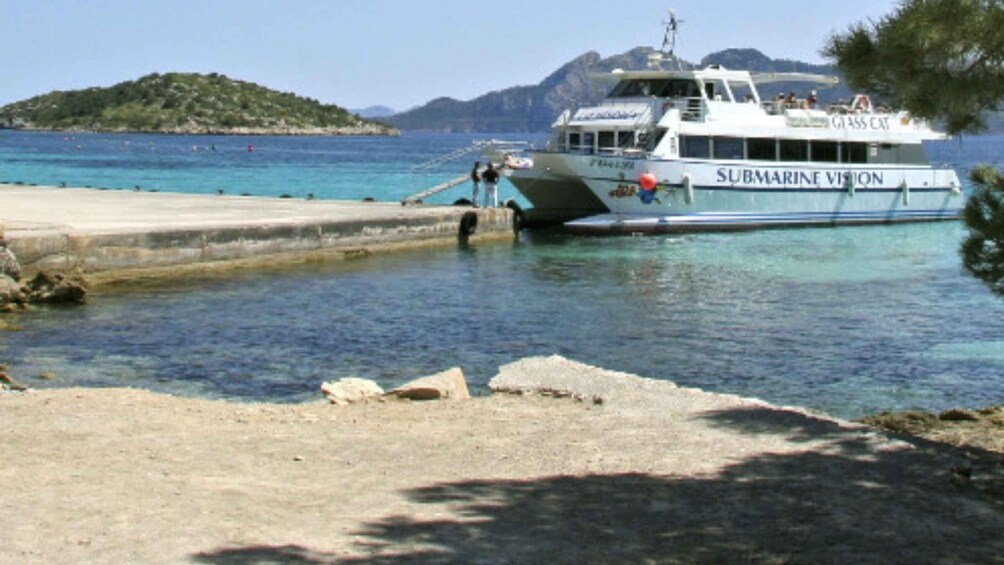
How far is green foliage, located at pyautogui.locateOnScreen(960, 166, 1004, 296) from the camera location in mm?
7379

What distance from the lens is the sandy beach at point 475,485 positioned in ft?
19.7

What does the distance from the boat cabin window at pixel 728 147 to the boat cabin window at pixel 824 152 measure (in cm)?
287

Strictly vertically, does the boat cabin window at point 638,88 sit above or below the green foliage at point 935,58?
above

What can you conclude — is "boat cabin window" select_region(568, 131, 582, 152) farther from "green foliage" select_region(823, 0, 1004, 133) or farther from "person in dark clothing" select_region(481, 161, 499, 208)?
"green foliage" select_region(823, 0, 1004, 133)

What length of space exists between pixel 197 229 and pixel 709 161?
14863 millimetres

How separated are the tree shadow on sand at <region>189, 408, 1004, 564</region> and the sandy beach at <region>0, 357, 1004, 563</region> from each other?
16 mm

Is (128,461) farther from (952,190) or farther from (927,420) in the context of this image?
(952,190)

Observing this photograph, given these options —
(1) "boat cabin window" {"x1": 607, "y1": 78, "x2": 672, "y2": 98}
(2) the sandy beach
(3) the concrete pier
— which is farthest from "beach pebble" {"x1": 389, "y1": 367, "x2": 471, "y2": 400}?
(1) "boat cabin window" {"x1": 607, "y1": 78, "x2": 672, "y2": 98}

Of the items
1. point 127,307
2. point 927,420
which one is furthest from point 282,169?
point 927,420

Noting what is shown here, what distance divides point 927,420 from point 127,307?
1149 cm

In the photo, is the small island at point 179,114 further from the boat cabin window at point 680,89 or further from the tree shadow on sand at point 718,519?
the tree shadow on sand at point 718,519

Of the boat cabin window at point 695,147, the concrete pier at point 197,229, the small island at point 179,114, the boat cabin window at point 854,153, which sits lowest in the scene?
the concrete pier at point 197,229

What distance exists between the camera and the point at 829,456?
7902 millimetres

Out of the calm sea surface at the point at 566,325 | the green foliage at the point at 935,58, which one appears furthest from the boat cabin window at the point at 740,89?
the green foliage at the point at 935,58
